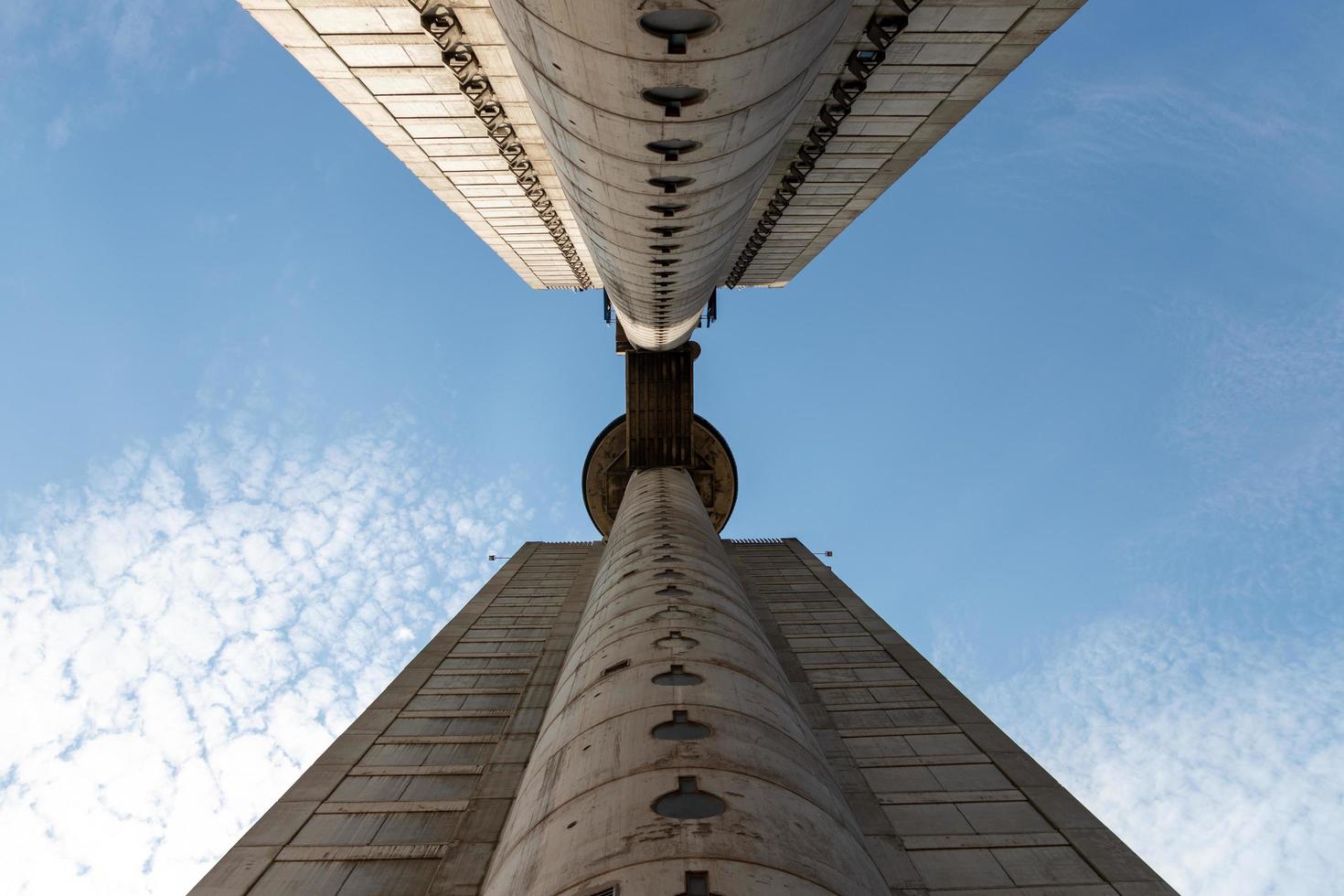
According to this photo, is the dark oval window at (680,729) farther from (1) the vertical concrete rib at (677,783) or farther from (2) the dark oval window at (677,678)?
(2) the dark oval window at (677,678)

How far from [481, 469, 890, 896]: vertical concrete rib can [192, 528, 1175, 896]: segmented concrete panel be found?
42 mm

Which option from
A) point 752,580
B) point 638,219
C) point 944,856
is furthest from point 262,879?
point 752,580

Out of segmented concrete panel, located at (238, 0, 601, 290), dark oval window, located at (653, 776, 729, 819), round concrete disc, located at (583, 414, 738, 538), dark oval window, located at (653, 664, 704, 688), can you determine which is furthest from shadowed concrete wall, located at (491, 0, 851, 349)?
round concrete disc, located at (583, 414, 738, 538)

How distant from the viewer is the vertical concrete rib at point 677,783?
8.10 meters

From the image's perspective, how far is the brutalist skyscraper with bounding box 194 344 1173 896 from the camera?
29.2 feet

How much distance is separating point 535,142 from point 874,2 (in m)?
13.3

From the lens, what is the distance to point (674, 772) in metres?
9.93

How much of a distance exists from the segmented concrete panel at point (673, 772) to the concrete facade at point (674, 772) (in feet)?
0.18

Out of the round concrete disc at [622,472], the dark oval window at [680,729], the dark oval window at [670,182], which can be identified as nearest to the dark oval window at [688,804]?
the dark oval window at [680,729]

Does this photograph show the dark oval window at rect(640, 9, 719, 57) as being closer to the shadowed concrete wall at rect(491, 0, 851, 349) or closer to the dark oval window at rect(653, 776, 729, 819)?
the shadowed concrete wall at rect(491, 0, 851, 349)

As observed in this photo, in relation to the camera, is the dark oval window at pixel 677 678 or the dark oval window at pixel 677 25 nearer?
the dark oval window at pixel 677 25

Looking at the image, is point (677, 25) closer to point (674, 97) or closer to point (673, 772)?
point (674, 97)

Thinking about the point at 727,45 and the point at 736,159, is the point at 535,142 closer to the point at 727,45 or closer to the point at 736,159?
the point at 736,159

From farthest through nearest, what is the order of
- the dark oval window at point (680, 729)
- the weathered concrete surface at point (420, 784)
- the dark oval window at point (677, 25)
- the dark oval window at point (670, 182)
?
1. the weathered concrete surface at point (420, 784)
2. the dark oval window at point (670, 182)
3. the dark oval window at point (680, 729)
4. the dark oval window at point (677, 25)
